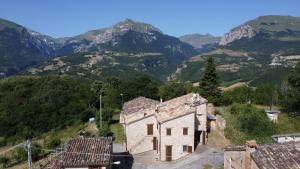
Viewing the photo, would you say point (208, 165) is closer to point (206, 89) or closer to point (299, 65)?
point (299, 65)

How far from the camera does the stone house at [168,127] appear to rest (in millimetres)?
44656

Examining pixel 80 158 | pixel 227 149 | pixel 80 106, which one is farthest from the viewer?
pixel 80 106

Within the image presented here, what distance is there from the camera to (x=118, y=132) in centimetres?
5925

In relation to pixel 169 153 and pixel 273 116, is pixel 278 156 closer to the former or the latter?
pixel 169 153

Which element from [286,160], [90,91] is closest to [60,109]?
[90,91]

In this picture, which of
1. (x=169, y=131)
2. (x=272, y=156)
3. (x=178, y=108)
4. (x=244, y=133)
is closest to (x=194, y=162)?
(x=169, y=131)

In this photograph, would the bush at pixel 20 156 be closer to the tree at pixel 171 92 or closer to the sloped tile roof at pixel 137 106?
the sloped tile roof at pixel 137 106

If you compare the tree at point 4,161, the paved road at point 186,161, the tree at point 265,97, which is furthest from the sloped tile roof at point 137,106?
the tree at point 265,97

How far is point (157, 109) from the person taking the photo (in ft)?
160

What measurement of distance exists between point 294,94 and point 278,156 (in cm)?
3395

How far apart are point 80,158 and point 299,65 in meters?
37.1

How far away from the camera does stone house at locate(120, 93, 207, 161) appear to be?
147 ft

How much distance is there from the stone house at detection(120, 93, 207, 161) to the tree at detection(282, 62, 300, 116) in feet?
54.7

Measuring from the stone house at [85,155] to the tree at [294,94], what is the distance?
1218 inches
